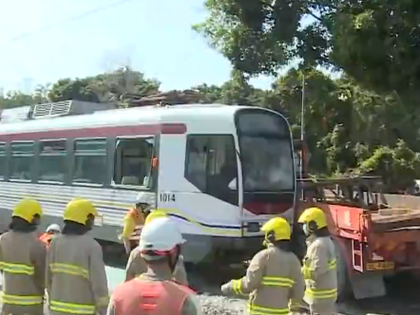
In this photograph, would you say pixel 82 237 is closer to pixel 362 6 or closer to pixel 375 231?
pixel 375 231

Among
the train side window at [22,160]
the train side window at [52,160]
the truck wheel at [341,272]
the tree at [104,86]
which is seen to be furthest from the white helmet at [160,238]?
the tree at [104,86]

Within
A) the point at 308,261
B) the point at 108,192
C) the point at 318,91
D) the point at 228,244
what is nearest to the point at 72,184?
the point at 108,192

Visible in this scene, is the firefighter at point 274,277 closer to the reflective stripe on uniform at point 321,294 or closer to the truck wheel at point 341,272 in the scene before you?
the reflective stripe on uniform at point 321,294

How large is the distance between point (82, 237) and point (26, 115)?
13.4 metres

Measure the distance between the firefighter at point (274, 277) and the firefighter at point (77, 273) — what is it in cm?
122

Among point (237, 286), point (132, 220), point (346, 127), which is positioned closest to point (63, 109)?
point (132, 220)

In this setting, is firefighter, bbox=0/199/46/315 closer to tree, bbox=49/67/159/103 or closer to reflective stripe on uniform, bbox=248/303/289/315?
reflective stripe on uniform, bbox=248/303/289/315

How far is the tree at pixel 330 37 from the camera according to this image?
32.0 ft

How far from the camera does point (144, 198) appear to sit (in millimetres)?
11875

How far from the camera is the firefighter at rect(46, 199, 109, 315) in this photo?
17.4 ft

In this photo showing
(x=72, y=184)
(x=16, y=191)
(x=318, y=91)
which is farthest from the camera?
(x=318, y=91)

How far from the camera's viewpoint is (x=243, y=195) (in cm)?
→ 1116

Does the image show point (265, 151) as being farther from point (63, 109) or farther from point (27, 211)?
point (63, 109)

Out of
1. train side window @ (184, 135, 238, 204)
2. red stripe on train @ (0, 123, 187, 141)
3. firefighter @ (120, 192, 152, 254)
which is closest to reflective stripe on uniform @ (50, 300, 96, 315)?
firefighter @ (120, 192, 152, 254)
